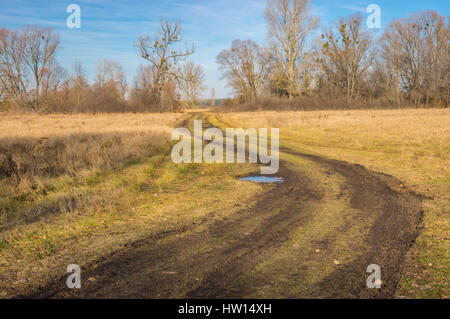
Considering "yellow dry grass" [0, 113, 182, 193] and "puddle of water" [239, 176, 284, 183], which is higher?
"yellow dry grass" [0, 113, 182, 193]

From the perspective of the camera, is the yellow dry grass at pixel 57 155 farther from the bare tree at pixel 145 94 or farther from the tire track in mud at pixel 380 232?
the bare tree at pixel 145 94

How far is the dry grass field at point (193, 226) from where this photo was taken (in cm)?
358

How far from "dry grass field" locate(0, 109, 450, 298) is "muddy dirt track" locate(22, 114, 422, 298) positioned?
0.07ft

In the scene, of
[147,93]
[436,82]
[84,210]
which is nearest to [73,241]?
[84,210]

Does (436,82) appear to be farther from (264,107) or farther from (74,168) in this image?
(74,168)

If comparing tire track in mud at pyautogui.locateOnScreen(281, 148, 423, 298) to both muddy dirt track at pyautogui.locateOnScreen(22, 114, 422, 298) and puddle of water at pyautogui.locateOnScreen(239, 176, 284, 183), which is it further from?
puddle of water at pyautogui.locateOnScreen(239, 176, 284, 183)

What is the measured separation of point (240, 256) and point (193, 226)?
1.44 m

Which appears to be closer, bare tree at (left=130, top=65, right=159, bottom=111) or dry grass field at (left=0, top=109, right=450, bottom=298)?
dry grass field at (left=0, top=109, right=450, bottom=298)

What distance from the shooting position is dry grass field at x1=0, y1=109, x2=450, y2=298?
141 inches

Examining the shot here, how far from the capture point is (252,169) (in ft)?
33.1

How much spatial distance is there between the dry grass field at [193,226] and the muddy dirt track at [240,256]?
2 centimetres

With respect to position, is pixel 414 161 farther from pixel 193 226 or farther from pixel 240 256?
pixel 240 256

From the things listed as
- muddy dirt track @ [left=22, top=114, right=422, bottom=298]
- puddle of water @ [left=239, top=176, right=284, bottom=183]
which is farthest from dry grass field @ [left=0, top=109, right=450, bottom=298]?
puddle of water @ [left=239, top=176, right=284, bottom=183]

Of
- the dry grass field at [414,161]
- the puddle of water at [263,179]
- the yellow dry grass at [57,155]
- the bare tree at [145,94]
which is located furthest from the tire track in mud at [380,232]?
the bare tree at [145,94]
